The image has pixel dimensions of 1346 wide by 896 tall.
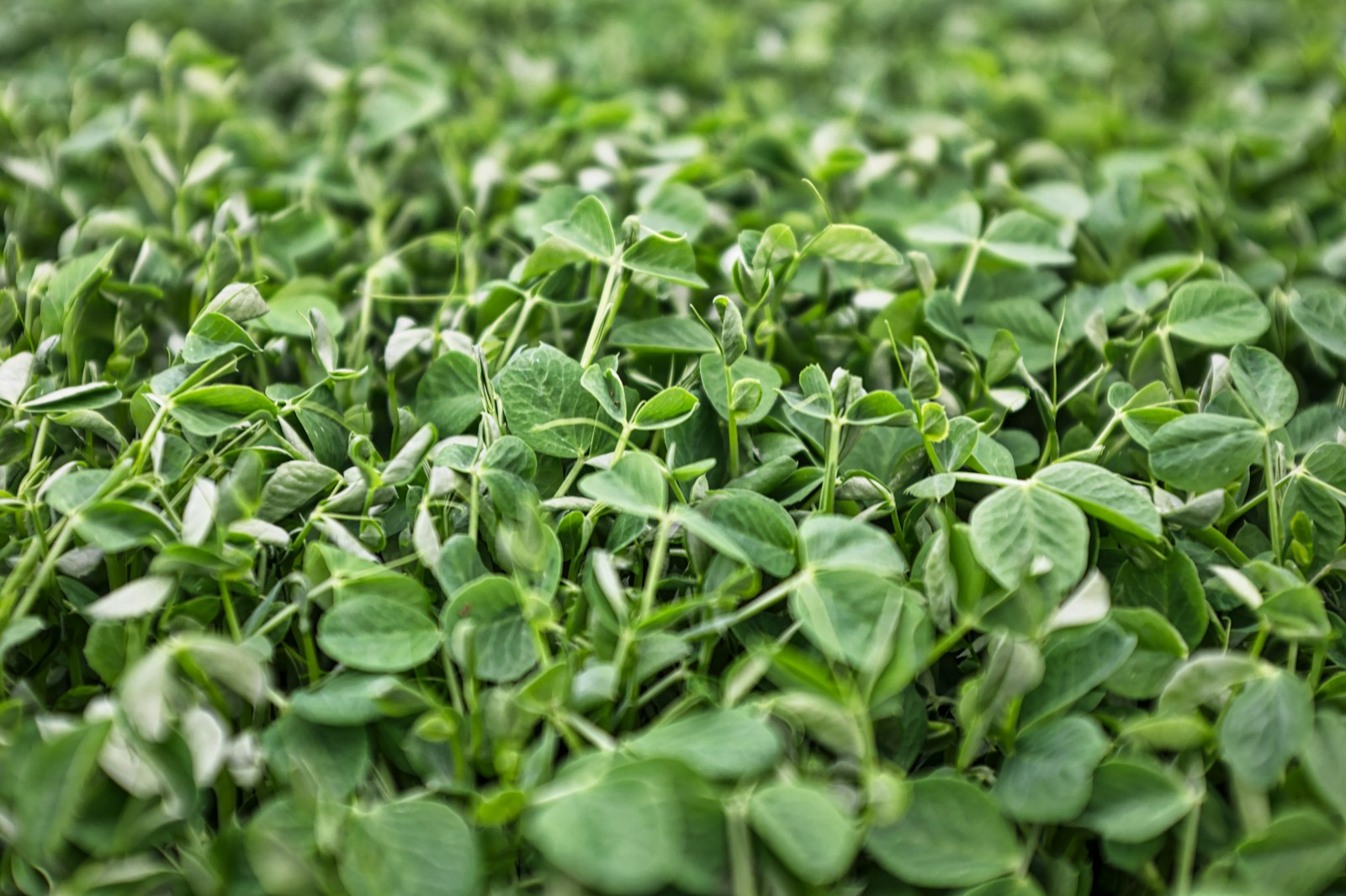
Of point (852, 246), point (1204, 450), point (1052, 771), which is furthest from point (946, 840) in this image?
point (852, 246)

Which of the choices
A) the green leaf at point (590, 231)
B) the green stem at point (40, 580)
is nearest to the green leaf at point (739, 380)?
the green leaf at point (590, 231)

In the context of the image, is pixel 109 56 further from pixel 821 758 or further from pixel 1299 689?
pixel 1299 689

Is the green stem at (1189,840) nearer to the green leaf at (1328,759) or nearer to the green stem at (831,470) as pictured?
the green leaf at (1328,759)

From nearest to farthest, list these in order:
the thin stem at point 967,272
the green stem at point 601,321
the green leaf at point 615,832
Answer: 1. the green leaf at point 615,832
2. the green stem at point 601,321
3. the thin stem at point 967,272

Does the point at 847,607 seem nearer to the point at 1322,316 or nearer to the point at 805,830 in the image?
the point at 805,830

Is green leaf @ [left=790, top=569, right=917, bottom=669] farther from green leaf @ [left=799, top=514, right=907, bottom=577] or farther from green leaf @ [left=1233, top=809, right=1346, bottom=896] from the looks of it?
green leaf @ [left=1233, top=809, right=1346, bottom=896]

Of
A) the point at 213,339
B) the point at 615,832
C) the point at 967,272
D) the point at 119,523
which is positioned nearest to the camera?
the point at 615,832
